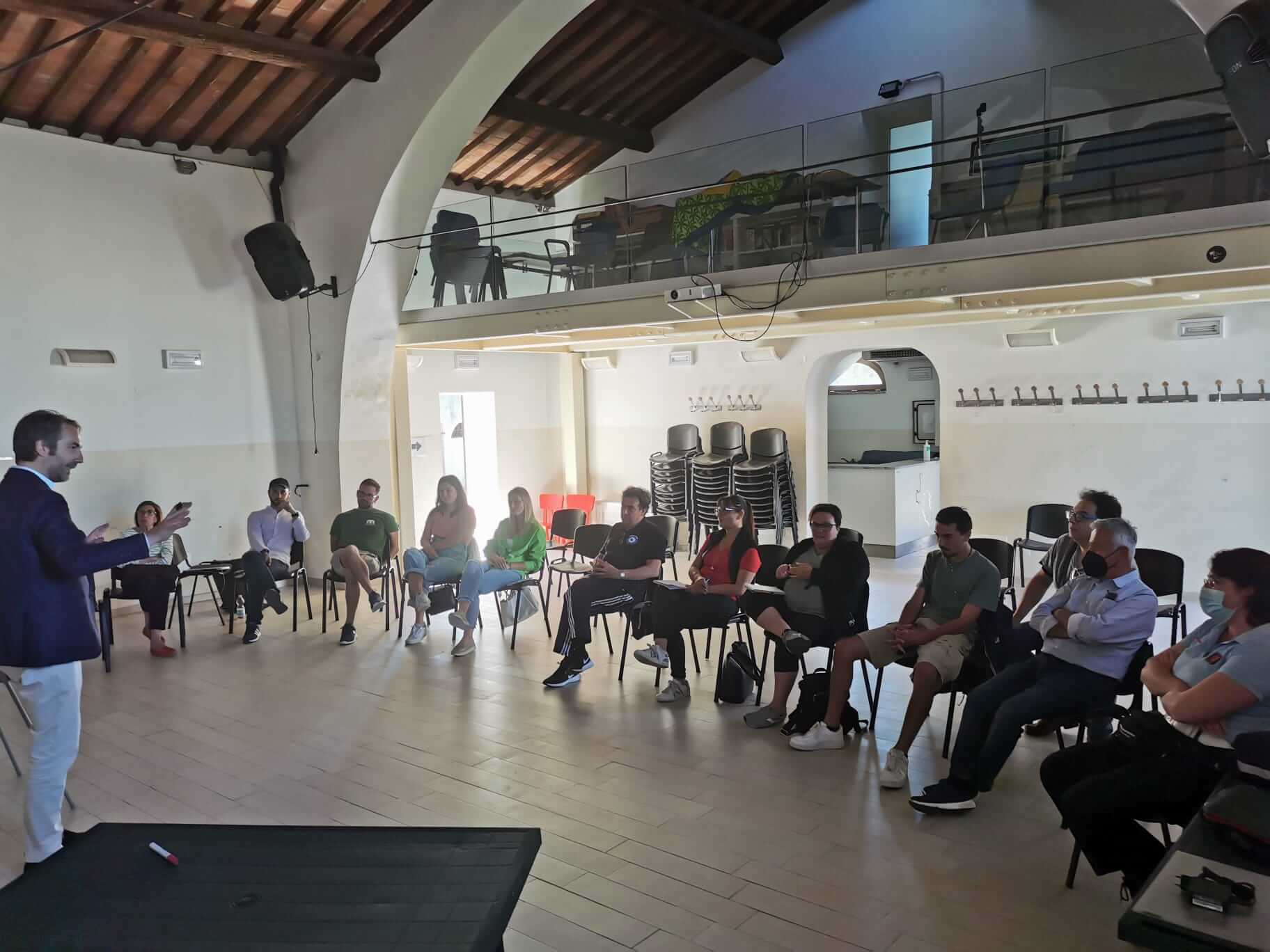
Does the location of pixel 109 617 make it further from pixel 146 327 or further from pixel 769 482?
pixel 769 482

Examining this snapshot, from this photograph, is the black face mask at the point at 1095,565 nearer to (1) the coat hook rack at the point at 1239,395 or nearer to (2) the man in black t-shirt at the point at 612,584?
(2) the man in black t-shirt at the point at 612,584

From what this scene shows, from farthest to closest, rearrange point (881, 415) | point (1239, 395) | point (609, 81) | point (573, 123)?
point (881, 415) → point (573, 123) → point (609, 81) → point (1239, 395)

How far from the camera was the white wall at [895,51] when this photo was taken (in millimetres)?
7688

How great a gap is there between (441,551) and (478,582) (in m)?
0.49

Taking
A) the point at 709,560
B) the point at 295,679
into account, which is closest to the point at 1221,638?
the point at 709,560

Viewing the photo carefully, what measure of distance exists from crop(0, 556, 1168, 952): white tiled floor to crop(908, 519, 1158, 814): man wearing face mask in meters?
0.18

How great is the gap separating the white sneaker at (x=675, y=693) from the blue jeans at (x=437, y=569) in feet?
6.74

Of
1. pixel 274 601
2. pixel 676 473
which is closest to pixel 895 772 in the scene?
pixel 274 601

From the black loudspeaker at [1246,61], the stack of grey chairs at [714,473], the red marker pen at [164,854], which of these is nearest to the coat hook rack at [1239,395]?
the black loudspeaker at [1246,61]

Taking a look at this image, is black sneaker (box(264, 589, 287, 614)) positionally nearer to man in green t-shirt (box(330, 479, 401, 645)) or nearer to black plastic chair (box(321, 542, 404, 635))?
black plastic chair (box(321, 542, 404, 635))

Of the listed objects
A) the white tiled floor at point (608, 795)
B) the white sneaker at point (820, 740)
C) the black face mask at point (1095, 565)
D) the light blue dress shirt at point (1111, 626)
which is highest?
the black face mask at point (1095, 565)

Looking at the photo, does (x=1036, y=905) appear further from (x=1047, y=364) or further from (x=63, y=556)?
(x=1047, y=364)

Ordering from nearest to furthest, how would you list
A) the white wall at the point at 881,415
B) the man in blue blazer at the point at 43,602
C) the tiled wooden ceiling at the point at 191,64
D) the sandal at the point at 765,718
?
the man in blue blazer at the point at 43,602 → the sandal at the point at 765,718 → the tiled wooden ceiling at the point at 191,64 → the white wall at the point at 881,415

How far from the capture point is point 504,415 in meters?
10.9
